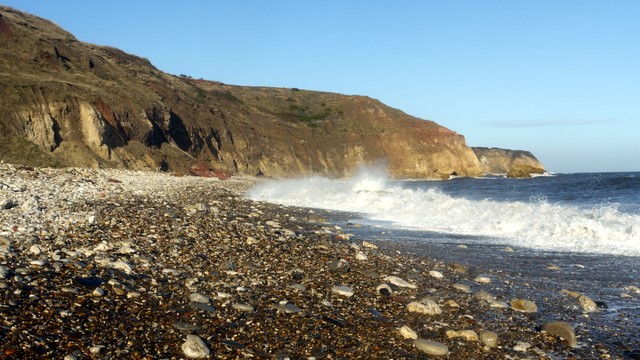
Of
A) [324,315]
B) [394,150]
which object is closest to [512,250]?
[324,315]

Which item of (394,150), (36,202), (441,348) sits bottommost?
(441,348)

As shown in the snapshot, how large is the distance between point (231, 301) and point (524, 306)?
4.20 meters

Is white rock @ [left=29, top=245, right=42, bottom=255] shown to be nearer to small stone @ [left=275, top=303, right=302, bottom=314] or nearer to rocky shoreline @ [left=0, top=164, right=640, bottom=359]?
rocky shoreline @ [left=0, top=164, right=640, bottom=359]

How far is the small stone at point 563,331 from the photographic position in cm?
565

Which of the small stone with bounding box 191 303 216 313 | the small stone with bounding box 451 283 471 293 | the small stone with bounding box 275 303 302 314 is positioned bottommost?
the small stone with bounding box 451 283 471 293

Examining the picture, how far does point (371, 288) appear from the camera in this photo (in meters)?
7.64

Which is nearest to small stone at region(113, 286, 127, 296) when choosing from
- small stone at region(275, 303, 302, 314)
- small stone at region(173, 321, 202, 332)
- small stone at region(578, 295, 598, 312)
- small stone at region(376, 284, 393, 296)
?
small stone at region(173, 321, 202, 332)

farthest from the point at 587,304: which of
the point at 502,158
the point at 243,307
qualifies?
the point at 502,158

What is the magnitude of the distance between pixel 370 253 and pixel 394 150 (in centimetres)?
8087

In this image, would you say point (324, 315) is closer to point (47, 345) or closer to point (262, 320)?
point (262, 320)

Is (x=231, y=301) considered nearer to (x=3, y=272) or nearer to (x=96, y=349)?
(x=96, y=349)

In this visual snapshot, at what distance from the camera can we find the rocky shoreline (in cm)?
478

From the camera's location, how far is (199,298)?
20.0ft

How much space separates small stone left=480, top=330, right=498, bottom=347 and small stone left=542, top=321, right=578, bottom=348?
81cm
